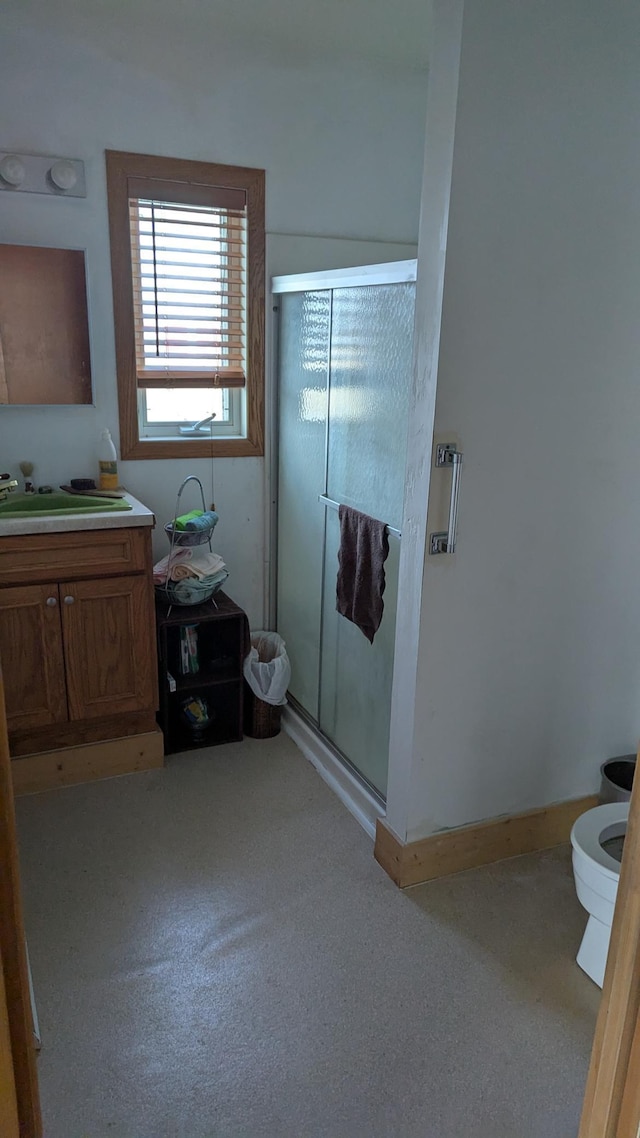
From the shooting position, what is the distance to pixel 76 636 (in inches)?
101

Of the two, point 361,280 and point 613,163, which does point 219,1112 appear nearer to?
point 361,280

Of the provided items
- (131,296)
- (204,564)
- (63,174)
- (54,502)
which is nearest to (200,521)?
(204,564)

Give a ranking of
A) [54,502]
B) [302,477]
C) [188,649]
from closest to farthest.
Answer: [54,502] < [188,649] < [302,477]

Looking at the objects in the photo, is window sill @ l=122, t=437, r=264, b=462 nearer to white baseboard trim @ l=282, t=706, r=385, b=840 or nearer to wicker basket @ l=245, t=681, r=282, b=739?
wicker basket @ l=245, t=681, r=282, b=739

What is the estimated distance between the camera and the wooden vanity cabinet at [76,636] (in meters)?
2.45

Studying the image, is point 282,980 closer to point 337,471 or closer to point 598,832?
point 598,832

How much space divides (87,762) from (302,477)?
1.32m

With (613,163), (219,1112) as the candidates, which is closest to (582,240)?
(613,163)

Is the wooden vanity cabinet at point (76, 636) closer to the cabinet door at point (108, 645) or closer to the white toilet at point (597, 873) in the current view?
the cabinet door at point (108, 645)

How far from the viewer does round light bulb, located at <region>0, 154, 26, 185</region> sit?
2.57 metres

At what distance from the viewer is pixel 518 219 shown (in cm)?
185

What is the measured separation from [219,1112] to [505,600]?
138 cm

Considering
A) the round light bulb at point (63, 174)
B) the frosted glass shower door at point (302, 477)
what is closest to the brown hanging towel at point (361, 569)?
the frosted glass shower door at point (302, 477)

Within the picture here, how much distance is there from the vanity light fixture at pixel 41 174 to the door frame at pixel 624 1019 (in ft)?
8.92
